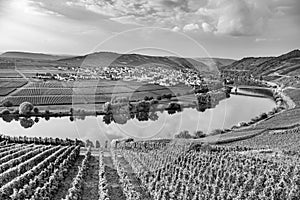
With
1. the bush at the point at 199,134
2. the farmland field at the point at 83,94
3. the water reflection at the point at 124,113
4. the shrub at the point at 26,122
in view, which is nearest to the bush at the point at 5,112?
the water reflection at the point at 124,113

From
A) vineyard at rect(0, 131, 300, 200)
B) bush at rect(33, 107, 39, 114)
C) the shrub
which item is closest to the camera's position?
vineyard at rect(0, 131, 300, 200)

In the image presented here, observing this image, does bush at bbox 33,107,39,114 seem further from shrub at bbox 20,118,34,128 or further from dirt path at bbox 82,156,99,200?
dirt path at bbox 82,156,99,200

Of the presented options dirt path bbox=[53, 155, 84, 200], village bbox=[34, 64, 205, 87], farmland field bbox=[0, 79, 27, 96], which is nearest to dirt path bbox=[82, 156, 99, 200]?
dirt path bbox=[53, 155, 84, 200]

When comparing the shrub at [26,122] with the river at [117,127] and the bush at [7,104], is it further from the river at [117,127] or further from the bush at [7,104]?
the bush at [7,104]

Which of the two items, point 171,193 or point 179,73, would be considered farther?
point 179,73

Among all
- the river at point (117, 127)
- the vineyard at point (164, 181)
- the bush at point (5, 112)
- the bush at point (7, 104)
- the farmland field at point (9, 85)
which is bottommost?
the river at point (117, 127)

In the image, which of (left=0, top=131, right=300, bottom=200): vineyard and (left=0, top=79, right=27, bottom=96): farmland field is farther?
(left=0, top=79, right=27, bottom=96): farmland field

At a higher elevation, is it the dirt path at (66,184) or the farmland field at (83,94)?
the farmland field at (83,94)

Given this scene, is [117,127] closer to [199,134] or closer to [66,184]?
[199,134]

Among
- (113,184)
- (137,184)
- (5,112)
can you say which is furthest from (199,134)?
(5,112)

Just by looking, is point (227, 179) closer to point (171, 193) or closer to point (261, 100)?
point (171, 193)

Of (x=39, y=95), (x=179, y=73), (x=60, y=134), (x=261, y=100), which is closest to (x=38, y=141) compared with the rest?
(x=60, y=134)
